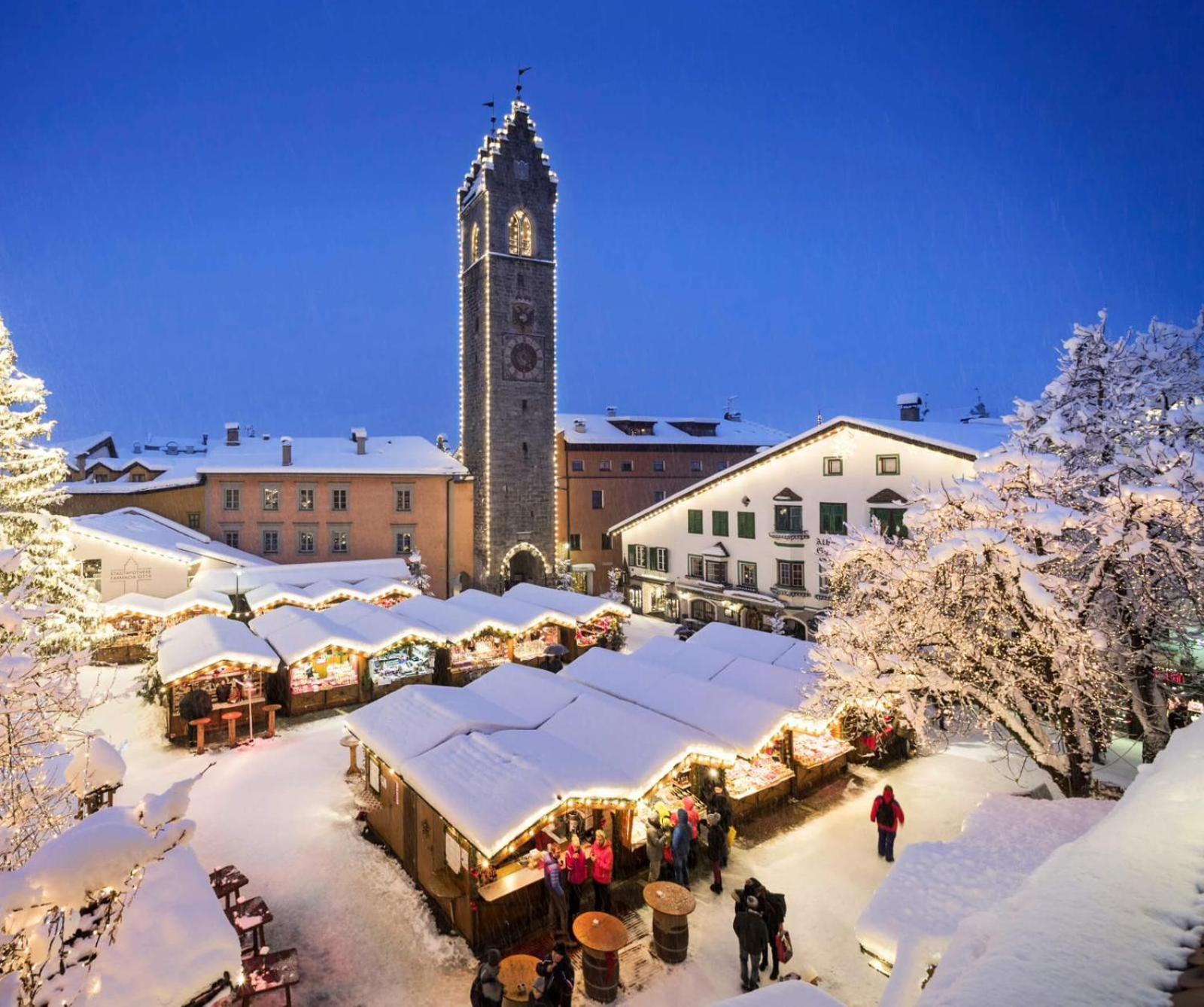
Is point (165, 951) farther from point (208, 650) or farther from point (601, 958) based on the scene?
point (208, 650)

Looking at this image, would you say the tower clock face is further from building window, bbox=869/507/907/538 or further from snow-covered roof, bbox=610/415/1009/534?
building window, bbox=869/507/907/538

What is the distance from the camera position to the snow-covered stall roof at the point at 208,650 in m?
17.6

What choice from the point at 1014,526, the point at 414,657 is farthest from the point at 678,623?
the point at 1014,526

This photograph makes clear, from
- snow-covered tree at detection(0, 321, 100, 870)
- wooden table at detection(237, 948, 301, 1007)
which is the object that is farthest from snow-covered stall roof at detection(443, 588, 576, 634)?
wooden table at detection(237, 948, 301, 1007)

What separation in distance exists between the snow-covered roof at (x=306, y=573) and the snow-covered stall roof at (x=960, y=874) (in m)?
27.8

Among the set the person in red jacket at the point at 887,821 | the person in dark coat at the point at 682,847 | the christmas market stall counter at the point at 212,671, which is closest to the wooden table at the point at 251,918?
the person in dark coat at the point at 682,847

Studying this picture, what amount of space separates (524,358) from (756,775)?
3183 centimetres

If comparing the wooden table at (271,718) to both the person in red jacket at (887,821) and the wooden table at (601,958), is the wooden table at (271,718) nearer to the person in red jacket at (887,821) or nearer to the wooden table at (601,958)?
the wooden table at (601,958)

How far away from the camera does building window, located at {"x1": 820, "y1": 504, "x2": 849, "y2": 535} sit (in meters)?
26.7

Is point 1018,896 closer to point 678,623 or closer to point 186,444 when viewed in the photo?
point 678,623

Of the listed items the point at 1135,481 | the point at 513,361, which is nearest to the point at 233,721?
the point at 1135,481

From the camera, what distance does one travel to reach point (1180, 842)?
3662 millimetres

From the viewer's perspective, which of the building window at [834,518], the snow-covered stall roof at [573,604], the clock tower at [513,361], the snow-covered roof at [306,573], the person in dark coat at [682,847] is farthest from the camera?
the clock tower at [513,361]

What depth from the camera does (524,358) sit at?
40938 mm
